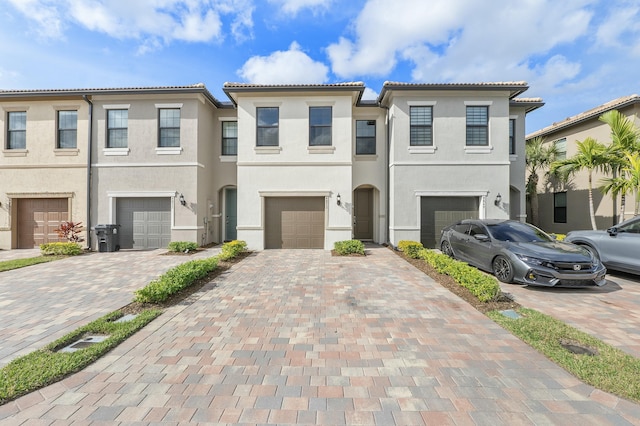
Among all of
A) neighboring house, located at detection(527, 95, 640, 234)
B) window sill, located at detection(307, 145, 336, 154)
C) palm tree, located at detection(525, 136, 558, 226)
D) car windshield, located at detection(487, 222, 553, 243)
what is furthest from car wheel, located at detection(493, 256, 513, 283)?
palm tree, located at detection(525, 136, 558, 226)

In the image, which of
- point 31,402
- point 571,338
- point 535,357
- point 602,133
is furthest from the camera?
point 602,133

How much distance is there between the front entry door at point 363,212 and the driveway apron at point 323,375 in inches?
349

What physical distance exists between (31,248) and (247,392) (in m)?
15.2

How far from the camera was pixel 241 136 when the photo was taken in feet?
37.9

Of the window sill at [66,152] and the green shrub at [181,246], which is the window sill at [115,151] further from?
the green shrub at [181,246]

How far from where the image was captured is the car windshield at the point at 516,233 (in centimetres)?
688

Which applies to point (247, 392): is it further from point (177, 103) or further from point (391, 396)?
point (177, 103)

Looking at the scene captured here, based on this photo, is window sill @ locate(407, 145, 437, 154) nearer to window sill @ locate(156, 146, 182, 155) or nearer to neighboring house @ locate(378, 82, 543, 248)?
neighboring house @ locate(378, 82, 543, 248)

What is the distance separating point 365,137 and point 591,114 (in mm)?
10593

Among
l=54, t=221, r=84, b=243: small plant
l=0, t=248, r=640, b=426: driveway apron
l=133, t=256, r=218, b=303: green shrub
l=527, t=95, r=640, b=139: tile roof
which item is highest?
l=527, t=95, r=640, b=139: tile roof

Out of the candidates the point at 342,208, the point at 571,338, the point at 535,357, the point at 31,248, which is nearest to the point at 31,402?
the point at 535,357

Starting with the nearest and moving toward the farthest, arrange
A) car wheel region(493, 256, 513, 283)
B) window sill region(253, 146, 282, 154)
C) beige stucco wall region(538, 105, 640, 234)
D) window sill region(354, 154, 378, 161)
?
car wheel region(493, 256, 513, 283) < window sill region(253, 146, 282, 154) < beige stucco wall region(538, 105, 640, 234) < window sill region(354, 154, 378, 161)

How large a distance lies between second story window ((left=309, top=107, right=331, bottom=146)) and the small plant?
34.4 feet

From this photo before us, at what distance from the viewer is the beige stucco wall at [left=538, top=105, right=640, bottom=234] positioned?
12141mm
